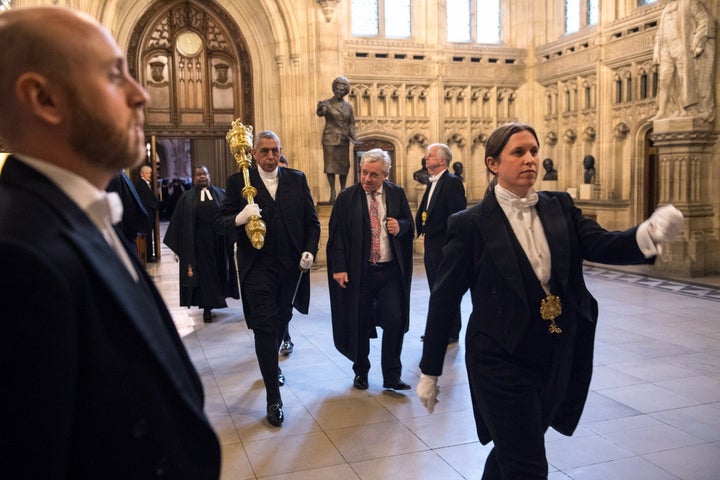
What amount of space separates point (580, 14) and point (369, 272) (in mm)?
11720

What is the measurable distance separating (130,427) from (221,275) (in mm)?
6617

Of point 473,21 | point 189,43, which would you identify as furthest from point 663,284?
point 189,43

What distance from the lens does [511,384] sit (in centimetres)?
241

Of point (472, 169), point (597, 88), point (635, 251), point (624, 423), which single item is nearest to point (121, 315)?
point (635, 251)

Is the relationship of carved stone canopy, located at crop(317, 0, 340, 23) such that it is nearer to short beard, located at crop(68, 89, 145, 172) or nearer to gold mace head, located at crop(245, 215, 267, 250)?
gold mace head, located at crop(245, 215, 267, 250)

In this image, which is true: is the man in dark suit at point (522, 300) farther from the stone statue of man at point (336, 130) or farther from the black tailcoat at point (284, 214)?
the stone statue of man at point (336, 130)

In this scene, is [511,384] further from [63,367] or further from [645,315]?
[645,315]

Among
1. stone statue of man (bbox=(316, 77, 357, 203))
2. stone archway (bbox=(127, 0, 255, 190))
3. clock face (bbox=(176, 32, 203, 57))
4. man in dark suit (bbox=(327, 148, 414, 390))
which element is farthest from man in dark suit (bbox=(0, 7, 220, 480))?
clock face (bbox=(176, 32, 203, 57))

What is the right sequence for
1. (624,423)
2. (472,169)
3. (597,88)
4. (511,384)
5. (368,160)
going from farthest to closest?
1. (472,169)
2. (597,88)
3. (368,160)
4. (624,423)
5. (511,384)

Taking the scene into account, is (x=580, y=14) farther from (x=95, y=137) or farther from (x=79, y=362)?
(x=79, y=362)

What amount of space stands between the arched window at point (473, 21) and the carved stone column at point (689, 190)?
6230 mm

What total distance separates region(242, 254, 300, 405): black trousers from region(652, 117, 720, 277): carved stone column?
288 inches

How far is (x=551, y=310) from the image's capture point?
96.9 inches

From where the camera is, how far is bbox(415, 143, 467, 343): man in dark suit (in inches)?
234
